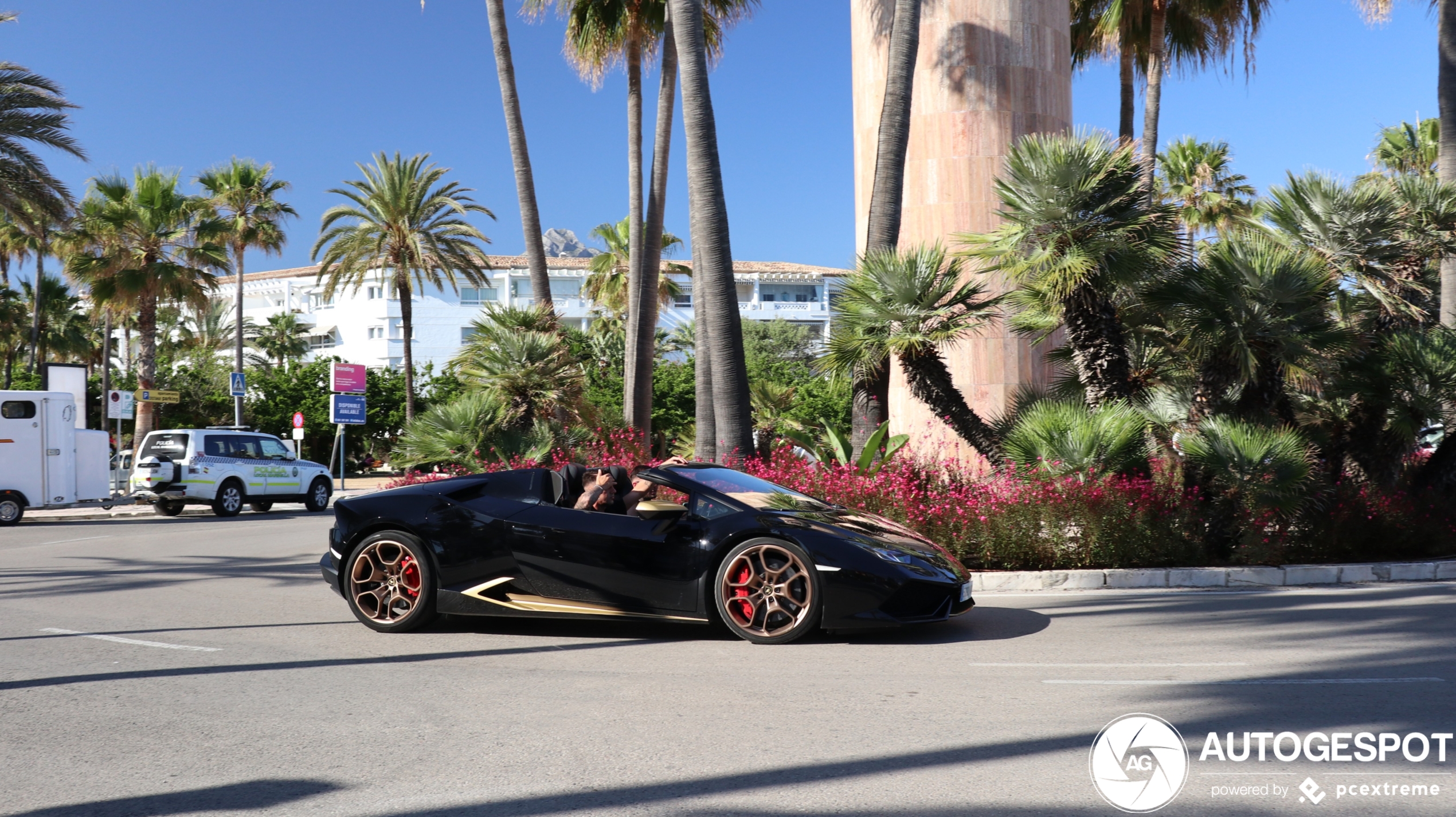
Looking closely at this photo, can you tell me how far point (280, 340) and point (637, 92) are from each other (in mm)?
56669

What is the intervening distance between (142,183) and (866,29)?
26331mm

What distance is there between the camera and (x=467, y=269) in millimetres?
38500

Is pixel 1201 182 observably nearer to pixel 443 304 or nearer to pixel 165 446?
pixel 165 446

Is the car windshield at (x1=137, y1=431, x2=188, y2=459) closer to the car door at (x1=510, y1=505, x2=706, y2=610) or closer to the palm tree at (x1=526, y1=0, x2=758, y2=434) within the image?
the palm tree at (x1=526, y1=0, x2=758, y2=434)

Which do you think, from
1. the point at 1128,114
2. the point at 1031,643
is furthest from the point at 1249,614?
the point at 1128,114

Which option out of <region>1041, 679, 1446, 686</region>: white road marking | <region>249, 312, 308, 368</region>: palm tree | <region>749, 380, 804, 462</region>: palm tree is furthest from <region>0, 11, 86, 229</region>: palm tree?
<region>249, 312, 308, 368</region>: palm tree

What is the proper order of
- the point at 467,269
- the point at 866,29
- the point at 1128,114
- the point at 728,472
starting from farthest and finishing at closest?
1. the point at 467,269
2. the point at 1128,114
3. the point at 866,29
4. the point at 728,472

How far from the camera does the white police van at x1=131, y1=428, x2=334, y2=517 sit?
24.1 meters

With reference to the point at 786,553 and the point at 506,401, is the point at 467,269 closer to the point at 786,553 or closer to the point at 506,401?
the point at 506,401

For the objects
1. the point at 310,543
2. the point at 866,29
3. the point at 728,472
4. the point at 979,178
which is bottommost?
the point at 310,543

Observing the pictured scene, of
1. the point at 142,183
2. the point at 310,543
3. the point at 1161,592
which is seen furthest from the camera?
the point at 142,183

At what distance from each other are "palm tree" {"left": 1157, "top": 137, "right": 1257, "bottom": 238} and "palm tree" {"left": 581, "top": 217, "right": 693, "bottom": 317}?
58.2ft

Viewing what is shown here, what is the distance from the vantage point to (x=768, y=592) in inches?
285

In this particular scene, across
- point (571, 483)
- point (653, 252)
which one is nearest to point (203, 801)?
point (571, 483)
